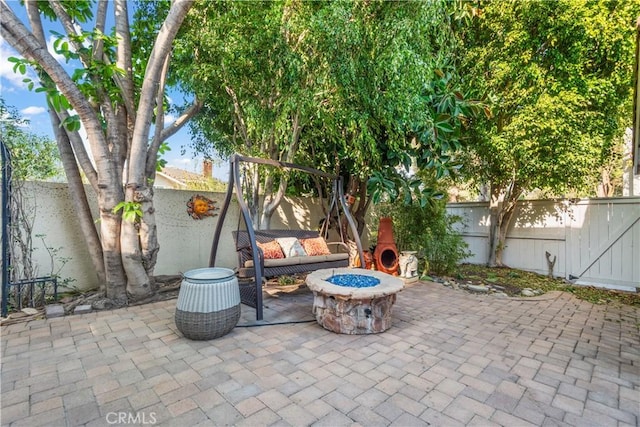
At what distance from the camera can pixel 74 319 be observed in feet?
10.9

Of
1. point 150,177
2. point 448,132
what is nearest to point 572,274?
point 448,132

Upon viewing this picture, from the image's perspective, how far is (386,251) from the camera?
548cm

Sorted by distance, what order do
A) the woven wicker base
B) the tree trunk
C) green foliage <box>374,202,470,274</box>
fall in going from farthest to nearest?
the tree trunk → green foliage <box>374,202,470,274</box> → the woven wicker base

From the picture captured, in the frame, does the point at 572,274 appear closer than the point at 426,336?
No

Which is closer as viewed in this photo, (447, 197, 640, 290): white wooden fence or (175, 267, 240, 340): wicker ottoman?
(175, 267, 240, 340): wicker ottoman

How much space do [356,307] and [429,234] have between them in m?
3.15

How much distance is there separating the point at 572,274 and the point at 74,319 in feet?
24.2

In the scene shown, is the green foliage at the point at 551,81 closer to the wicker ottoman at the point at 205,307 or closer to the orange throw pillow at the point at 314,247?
the orange throw pillow at the point at 314,247

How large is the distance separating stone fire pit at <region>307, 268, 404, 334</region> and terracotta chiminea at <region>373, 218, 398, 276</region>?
2.32 m

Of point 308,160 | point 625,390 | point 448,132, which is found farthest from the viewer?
point 308,160

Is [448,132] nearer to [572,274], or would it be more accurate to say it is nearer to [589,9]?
[589,9]

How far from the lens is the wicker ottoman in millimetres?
2697

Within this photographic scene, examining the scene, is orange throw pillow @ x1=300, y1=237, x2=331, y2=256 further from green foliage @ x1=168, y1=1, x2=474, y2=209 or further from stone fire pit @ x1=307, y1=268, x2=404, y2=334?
stone fire pit @ x1=307, y1=268, x2=404, y2=334
